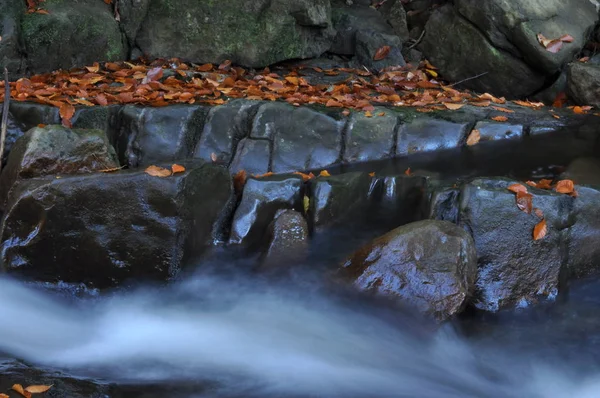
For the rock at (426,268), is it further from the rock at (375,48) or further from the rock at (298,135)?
the rock at (375,48)

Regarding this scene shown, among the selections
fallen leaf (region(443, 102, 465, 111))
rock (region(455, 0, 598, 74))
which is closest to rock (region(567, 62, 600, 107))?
rock (region(455, 0, 598, 74))

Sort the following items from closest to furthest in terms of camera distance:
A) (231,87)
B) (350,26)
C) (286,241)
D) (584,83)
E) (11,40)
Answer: (286,241), (11,40), (231,87), (584,83), (350,26)

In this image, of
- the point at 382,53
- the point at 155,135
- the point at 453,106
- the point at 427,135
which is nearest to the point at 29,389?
the point at 155,135

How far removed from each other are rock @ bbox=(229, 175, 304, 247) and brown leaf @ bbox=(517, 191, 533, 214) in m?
1.68

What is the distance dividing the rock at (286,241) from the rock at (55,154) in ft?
5.14

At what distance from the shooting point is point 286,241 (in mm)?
4887

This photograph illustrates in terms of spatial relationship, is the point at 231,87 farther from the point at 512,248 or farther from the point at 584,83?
the point at 584,83

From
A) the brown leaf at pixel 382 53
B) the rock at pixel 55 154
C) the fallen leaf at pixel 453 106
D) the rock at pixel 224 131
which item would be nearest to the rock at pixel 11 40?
the rock at pixel 55 154

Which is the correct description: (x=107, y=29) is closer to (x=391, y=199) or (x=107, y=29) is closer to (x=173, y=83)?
(x=173, y=83)

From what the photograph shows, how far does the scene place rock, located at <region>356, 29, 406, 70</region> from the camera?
893 centimetres

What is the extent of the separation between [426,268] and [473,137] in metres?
2.66

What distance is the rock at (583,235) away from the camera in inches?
181

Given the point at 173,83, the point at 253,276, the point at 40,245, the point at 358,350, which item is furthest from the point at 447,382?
the point at 173,83

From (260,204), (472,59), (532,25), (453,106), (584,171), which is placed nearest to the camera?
(260,204)
